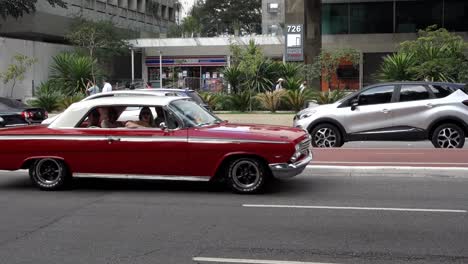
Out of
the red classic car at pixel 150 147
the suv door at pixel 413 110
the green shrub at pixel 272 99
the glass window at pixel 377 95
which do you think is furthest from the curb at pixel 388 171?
the green shrub at pixel 272 99

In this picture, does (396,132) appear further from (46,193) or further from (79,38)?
(79,38)

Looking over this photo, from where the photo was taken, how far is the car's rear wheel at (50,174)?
9867 millimetres

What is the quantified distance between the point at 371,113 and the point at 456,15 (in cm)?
3347

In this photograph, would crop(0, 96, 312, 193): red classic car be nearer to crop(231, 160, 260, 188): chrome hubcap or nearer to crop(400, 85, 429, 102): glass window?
crop(231, 160, 260, 188): chrome hubcap

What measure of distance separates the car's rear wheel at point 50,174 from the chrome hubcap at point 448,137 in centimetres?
883

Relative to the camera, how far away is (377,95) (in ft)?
48.4

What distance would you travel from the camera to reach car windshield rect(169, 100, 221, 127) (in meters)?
9.64

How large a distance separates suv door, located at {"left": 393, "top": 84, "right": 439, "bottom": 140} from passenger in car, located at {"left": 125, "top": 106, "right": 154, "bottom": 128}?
6977 millimetres

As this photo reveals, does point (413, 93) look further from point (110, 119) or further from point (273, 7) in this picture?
point (273, 7)

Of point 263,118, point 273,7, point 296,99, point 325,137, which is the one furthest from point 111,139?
point 273,7

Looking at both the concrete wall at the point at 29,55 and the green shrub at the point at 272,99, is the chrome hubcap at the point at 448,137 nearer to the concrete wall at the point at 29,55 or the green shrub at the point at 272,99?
the green shrub at the point at 272,99

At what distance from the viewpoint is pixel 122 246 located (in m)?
6.50

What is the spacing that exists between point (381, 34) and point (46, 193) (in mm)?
39579

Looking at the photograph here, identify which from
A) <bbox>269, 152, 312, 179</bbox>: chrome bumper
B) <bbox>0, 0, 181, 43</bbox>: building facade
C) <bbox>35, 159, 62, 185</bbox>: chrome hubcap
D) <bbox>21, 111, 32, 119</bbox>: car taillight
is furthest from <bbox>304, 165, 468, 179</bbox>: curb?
<bbox>0, 0, 181, 43</bbox>: building facade
